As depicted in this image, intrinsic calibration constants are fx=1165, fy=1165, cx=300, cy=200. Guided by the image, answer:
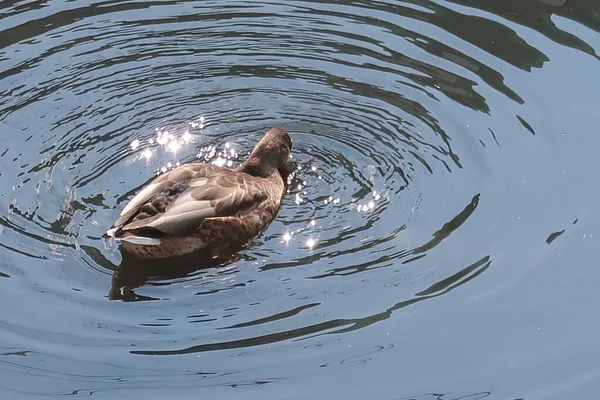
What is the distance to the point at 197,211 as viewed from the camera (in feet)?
24.2

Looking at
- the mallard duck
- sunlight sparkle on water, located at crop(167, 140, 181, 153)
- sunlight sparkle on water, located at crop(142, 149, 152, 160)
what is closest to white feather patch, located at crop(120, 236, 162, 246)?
the mallard duck

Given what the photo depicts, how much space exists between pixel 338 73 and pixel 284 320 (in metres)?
3.10

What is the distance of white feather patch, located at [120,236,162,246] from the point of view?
698 cm

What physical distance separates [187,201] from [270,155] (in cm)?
91

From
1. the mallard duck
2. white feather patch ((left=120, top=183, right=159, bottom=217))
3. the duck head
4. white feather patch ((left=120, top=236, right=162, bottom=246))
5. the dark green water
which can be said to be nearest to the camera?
the dark green water

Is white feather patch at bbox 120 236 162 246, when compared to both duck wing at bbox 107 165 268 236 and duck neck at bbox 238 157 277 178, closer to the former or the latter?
duck wing at bbox 107 165 268 236

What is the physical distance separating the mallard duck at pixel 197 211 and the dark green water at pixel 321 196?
146 mm

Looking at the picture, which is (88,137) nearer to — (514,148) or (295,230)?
(295,230)

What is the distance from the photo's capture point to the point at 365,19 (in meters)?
9.92

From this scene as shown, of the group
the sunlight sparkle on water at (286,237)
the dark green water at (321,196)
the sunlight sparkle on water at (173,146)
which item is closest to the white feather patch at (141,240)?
the dark green water at (321,196)

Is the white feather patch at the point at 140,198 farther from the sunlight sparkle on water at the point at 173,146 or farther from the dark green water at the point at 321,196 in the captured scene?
the sunlight sparkle on water at the point at 173,146

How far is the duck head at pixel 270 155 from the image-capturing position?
8062 millimetres

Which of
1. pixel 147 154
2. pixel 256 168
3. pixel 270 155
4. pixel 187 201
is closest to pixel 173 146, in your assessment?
pixel 147 154

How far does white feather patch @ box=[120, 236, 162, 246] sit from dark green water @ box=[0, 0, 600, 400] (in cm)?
20
